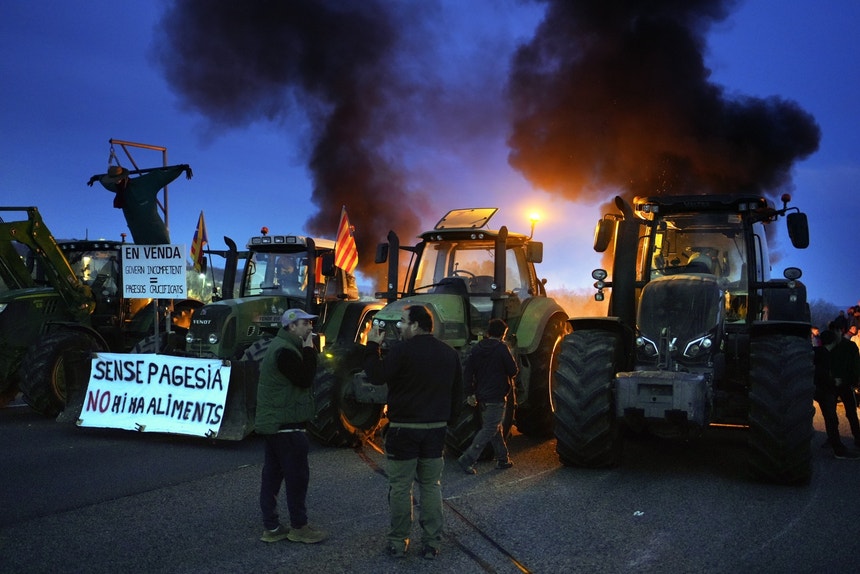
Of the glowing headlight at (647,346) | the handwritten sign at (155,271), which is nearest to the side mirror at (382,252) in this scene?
the handwritten sign at (155,271)

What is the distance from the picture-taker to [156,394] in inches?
370

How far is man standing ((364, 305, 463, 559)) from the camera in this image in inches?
202

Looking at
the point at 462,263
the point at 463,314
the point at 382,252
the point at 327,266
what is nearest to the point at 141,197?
the point at 327,266

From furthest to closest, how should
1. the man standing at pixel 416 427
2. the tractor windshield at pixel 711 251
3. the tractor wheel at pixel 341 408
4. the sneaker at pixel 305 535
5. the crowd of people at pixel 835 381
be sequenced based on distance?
1. the crowd of people at pixel 835 381
2. the tractor wheel at pixel 341 408
3. the tractor windshield at pixel 711 251
4. the sneaker at pixel 305 535
5. the man standing at pixel 416 427

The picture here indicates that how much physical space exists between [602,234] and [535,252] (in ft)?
5.20

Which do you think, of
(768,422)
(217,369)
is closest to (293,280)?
(217,369)

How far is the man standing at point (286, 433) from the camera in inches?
211

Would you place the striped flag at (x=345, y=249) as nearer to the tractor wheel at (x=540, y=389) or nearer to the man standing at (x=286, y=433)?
the tractor wheel at (x=540, y=389)

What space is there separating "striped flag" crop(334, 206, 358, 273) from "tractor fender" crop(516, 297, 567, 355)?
9.57 ft

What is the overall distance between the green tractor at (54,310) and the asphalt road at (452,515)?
7.01 feet

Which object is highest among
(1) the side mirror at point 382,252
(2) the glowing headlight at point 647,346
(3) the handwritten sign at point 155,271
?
(1) the side mirror at point 382,252

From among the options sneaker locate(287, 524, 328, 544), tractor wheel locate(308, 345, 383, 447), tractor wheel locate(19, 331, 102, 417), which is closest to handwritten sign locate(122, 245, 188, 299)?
tractor wheel locate(19, 331, 102, 417)

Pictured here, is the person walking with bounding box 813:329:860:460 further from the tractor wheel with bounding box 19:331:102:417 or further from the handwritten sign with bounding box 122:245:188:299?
the tractor wheel with bounding box 19:331:102:417

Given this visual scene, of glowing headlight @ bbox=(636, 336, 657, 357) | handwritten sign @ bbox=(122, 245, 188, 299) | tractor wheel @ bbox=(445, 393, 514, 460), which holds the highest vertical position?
handwritten sign @ bbox=(122, 245, 188, 299)
